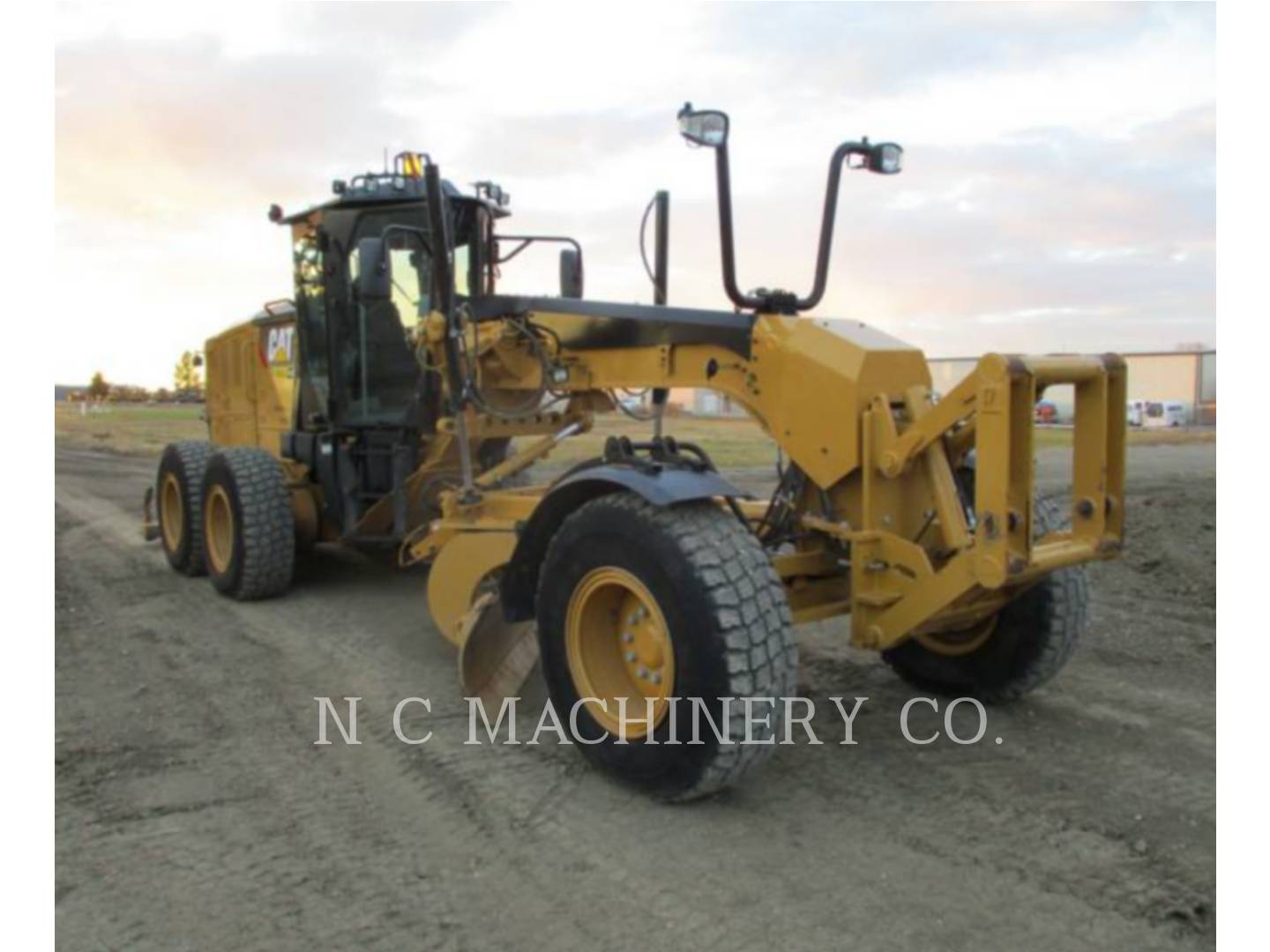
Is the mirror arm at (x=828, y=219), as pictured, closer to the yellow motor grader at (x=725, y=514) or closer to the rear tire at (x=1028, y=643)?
the yellow motor grader at (x=725, y=514)

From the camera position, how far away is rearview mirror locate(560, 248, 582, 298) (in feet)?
22.6

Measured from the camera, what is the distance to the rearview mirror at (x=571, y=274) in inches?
271

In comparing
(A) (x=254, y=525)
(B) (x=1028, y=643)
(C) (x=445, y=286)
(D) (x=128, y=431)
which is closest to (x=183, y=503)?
(A) (x=254, y=525)

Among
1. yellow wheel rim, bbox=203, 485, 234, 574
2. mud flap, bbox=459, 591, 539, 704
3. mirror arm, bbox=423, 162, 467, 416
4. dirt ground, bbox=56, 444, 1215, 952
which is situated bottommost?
dirt ground, bbox=56, 444, 1215, 952

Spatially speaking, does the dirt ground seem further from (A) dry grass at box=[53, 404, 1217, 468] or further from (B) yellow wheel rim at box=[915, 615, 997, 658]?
(A) dry grass at box=[53, 404, 1217, 468]

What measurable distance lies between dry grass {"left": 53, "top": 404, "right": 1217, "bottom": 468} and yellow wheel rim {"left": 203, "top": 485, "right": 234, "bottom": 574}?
8.43 m

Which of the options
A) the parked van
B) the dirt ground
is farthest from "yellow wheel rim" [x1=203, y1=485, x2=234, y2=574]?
the parked van

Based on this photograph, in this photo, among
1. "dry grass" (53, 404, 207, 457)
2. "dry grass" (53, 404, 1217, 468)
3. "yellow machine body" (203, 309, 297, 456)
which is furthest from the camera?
"dry grass" (53, 404, 207, 457)

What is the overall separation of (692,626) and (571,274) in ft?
Answer: 11.7

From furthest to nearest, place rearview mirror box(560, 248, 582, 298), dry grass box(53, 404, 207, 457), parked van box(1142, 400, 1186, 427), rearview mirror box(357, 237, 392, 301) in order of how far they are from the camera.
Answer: parked van box(1142, 400, 1186, 427), dry grass box(53, 404, 207, 457), rearview mirror box(560, 248, 582, 298), rearview mirror box(357, 237, 392, 301)

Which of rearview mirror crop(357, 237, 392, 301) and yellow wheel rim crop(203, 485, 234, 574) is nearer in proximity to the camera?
rearview mirror crop(357, 237, 392, 301)

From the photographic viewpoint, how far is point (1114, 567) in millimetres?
8344

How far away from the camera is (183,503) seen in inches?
328

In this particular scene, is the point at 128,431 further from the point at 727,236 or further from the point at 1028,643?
the point at 1028,643
